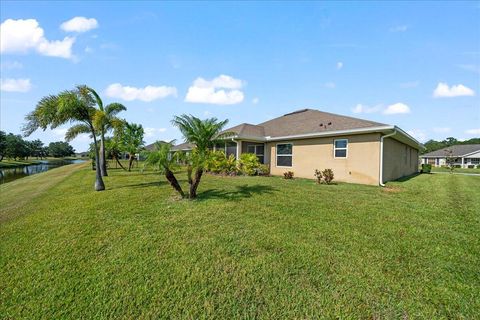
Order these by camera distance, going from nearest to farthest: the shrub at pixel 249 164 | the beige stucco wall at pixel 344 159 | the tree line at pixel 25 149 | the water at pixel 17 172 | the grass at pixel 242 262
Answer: the grass at pixel 242 262
the beige stucco wall at pixel 344 159
the shrub at pixel 249 164
the water at pixel 17 172
the tree line at pixel 25 149

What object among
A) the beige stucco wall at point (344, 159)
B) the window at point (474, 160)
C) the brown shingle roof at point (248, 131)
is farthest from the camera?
the window at point (474, 160)

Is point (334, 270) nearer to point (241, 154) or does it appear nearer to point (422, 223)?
point (422, 223)

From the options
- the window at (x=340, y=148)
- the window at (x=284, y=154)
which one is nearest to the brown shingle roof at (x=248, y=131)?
the window at (x=284, y=154)

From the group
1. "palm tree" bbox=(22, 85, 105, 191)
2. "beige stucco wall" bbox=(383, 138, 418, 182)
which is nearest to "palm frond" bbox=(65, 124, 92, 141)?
"palm tree" bbox=(22, 85, 105, 191)

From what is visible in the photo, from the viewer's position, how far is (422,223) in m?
5.52

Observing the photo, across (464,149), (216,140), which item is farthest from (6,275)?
(464,149)

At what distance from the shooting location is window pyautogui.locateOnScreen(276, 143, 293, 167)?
15170 mm

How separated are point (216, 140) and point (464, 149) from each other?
56471 millimetres

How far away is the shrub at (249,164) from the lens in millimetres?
14609

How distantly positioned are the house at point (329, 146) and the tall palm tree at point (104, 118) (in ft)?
20.6

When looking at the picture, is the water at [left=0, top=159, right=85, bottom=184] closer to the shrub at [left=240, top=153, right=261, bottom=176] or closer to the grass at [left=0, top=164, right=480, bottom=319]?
the shrub at [left=240, top=153, right=261, bottom=176]

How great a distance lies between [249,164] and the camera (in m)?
14.6

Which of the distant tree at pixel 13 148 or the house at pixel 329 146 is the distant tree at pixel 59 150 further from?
the house at pixel 329 146

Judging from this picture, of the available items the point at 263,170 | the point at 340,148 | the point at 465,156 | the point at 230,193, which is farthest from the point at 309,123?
the point at 465,156
